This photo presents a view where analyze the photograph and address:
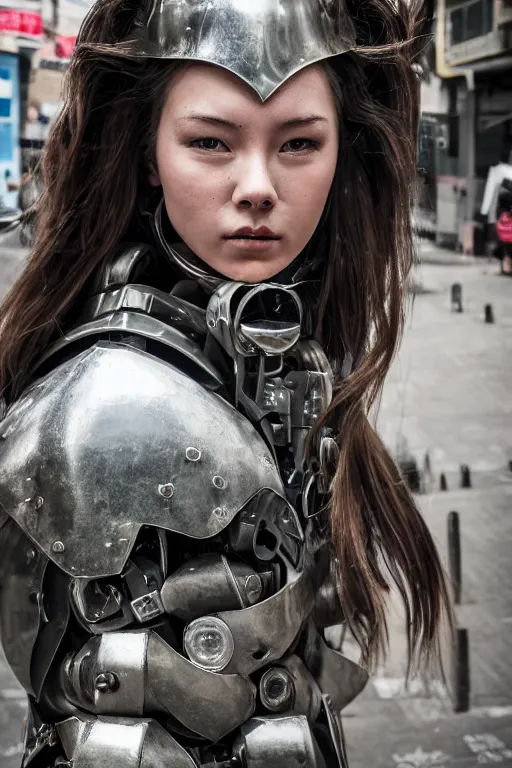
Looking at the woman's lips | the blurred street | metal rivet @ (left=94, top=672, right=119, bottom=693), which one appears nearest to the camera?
metal rivet @ (left=94, top=672, right=119, bottom=693)

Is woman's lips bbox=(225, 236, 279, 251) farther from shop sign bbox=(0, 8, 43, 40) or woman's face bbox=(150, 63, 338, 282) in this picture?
shop sign bbox=(0, 8, 43, 40)

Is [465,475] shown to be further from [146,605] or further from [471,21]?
[146,605]

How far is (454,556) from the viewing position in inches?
85.7

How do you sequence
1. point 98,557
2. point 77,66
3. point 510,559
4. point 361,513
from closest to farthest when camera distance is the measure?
point 98,557
point 77,66
point 361,513
point 510,559

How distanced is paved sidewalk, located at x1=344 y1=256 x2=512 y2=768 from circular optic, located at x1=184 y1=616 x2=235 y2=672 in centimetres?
112

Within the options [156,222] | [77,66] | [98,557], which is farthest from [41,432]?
[77,66]

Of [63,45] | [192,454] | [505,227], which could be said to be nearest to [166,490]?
[192,454]

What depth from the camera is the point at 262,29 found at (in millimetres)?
1021

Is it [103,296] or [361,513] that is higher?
[103,296]

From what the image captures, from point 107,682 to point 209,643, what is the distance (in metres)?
0.10

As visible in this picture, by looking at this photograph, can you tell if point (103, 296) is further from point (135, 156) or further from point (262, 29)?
point (262, 29)

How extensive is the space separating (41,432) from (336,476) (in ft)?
1.13

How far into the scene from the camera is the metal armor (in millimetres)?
990


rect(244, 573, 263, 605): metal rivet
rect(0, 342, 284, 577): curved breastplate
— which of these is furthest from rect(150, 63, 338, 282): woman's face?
rect(244, 573, 263, 605): metal rivet
